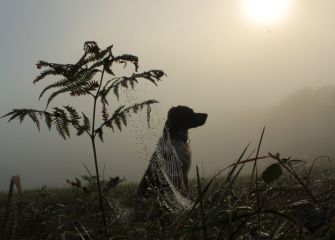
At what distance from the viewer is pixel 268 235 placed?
2.21m

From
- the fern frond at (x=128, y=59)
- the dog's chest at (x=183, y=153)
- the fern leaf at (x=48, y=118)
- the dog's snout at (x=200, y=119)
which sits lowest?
the dog's chest at (x=183, y=153)

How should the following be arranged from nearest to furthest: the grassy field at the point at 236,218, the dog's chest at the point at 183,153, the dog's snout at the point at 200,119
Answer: the grassy field at the point at 236,218 → the dog's chest at the point at 183,153 → the dog's snout at the point at 200,119

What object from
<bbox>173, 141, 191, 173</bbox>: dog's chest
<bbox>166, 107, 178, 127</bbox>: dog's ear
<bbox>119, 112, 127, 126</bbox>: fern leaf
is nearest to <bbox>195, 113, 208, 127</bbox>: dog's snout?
<bbox>166, 107, 178, 127</bbox>: dog's ear

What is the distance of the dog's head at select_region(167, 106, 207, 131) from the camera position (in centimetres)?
1014

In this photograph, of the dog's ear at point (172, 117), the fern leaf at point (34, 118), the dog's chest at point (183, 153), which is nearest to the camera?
the fern leaf at point (34, 118)

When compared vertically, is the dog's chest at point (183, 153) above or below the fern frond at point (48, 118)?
below

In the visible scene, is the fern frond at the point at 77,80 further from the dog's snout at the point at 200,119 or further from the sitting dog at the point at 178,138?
the dog's snout at the point at 200,119

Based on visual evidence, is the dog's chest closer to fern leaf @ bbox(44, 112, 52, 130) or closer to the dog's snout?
the dog's snout

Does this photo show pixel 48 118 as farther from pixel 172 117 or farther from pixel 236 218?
pixel 172 117

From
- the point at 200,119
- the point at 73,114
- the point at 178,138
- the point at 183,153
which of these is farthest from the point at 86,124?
the point at 200,119

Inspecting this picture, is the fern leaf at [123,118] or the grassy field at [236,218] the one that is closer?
the grassy field at [236,218]

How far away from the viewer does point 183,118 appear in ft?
33.6

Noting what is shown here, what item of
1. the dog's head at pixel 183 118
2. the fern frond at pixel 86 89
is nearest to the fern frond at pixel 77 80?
the fern frond at pixel 86 89

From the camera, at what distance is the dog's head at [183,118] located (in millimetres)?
10141
